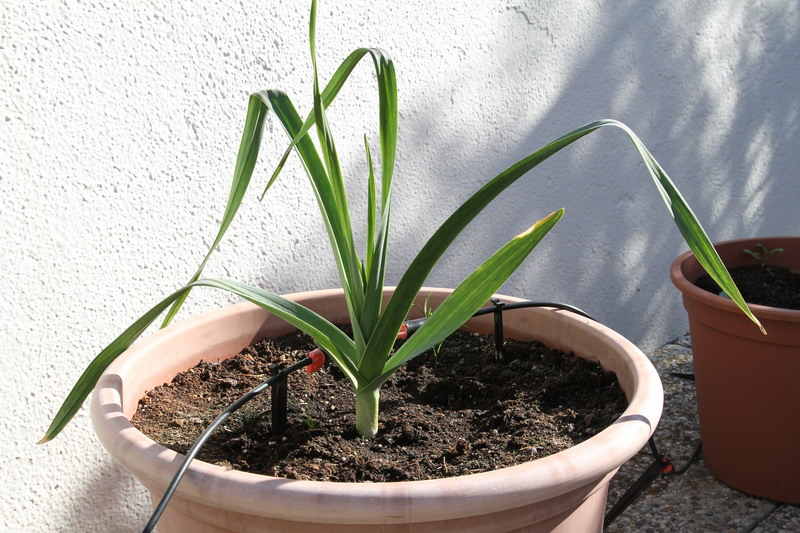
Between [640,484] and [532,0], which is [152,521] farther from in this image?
[532,0]

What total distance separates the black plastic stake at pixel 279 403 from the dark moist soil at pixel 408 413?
0.01 meters

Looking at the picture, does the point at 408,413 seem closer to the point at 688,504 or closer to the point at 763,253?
the point at 688,504

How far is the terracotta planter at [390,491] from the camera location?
67cm

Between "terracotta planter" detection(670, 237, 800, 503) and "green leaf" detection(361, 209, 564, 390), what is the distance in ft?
2.88

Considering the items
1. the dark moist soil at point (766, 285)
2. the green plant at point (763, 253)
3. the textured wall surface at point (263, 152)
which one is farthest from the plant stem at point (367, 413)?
the green plant at point (763, 253)

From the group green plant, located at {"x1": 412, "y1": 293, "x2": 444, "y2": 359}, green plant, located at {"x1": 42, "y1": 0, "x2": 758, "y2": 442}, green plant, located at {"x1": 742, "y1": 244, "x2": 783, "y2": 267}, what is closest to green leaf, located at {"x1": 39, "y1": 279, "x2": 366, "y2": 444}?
green plant, located at {"x1": 42, "y1": 0, "x2": 758, "y2": 442}

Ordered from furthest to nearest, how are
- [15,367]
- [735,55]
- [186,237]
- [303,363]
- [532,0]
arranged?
1. [735,55]
2. [532,0]
3. [186,237]
4. [15,367]
5. [303,363]

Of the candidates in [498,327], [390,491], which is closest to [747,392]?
[498,327]

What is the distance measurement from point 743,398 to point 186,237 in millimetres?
1172

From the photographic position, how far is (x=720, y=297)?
1561mm

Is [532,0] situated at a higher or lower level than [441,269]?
higher

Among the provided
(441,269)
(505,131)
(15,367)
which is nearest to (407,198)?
(441,269)

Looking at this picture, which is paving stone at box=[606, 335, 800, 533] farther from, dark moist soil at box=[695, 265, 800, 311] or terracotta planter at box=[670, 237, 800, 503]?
dark moist soil at box=[695, 265, 800, 311]

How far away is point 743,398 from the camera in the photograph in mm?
1600
